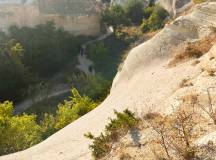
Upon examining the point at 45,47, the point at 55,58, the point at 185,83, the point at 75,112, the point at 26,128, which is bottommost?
the point at 55,58

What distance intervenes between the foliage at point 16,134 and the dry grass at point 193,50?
8803 mm

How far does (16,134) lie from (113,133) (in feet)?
42.1

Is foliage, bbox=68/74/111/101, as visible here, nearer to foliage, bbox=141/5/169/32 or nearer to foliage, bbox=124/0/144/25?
foliage, bbox=141/5/169/32

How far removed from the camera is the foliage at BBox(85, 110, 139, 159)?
11.6 metres

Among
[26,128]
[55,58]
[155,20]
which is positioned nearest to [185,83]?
[26,128]

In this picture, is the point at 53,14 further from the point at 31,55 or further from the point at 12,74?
the point at 12,74

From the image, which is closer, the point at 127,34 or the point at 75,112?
the point at 75,112

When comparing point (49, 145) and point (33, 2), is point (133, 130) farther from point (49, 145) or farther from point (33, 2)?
point (33, 2)

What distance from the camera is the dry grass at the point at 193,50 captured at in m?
17.7

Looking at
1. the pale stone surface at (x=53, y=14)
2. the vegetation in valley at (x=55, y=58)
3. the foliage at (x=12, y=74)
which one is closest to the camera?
the vegetation in valley at (x=55, y=58)

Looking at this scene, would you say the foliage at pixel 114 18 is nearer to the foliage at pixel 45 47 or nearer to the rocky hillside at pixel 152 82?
the foliage at pixel 45 47

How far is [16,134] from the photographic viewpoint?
23641 mm

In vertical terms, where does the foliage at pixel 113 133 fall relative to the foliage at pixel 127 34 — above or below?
above

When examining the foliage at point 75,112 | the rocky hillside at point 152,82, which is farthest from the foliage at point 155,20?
the rocky hillside at point 152,82
